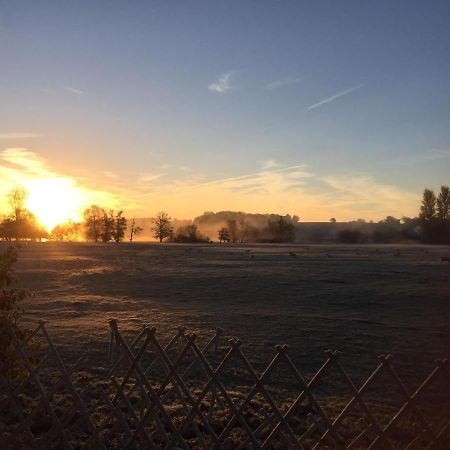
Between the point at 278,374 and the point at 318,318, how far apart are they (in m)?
7.32

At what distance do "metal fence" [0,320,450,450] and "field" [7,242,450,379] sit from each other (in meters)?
2.22

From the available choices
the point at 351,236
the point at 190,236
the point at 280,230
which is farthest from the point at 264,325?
the point at 280,230

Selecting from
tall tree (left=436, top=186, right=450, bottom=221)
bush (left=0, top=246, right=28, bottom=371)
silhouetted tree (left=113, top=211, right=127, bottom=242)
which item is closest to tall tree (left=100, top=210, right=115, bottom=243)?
silhouetted tree (left=113, top=211, right=127, bottom=242)

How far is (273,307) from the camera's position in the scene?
2173cm

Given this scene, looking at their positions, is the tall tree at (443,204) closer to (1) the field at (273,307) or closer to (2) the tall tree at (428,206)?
(2) the tall tree at (428,206)

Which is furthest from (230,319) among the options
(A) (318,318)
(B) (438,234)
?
(B) (438,234)

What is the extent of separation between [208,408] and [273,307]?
40.3 feet

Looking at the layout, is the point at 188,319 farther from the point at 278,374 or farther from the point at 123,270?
the point at 123,270

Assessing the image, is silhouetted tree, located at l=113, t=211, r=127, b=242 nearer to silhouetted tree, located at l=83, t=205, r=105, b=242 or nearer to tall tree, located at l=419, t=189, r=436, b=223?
silhouetted tree, located at l=83, t=205, r=105, b=242

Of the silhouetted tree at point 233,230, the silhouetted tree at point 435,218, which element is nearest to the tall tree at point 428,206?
the silhouetted tree at point 435,218

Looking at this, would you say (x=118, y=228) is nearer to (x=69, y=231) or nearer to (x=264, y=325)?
(x=69, y=231)

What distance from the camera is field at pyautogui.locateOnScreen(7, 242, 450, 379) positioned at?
14797mm

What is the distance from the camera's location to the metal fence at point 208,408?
6.61m

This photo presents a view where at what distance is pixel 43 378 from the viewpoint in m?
11.4
